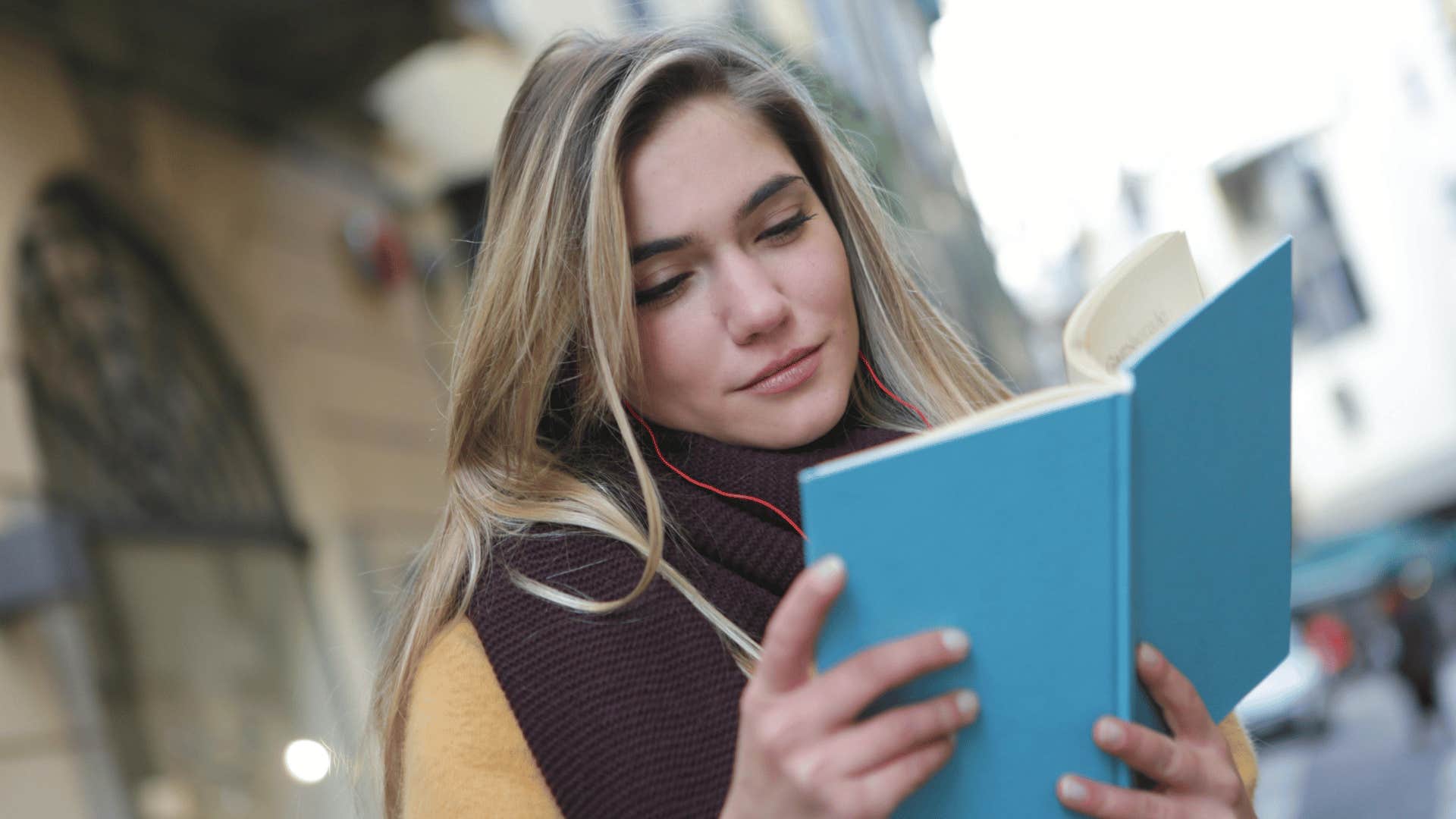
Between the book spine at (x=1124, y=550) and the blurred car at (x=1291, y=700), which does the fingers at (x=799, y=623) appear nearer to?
the book spine at (x=1124, y=550)

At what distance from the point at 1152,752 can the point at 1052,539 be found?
0.18 metres

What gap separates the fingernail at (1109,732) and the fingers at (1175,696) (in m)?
0.06

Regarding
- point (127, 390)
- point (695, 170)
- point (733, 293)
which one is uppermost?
point (127, 390)

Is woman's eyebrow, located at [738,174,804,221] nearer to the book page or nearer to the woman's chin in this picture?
the woman's chin

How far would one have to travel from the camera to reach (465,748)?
0.97 m

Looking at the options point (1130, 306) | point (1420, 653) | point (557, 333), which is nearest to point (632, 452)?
point (557, 333)

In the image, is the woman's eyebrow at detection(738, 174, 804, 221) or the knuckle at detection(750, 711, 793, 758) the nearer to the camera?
the knuckle at detection(750, 711, 793, 758)

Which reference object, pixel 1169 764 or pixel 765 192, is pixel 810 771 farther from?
pixel 765 192

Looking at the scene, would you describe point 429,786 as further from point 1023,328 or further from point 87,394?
point 1023,328

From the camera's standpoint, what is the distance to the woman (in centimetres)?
96

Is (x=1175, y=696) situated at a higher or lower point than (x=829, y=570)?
lower

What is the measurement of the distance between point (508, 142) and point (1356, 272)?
277 centimetres

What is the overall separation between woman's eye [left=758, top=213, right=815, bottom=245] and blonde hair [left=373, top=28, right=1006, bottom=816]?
0.16 metres

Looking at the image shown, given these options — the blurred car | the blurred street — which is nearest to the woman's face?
the blurred street
